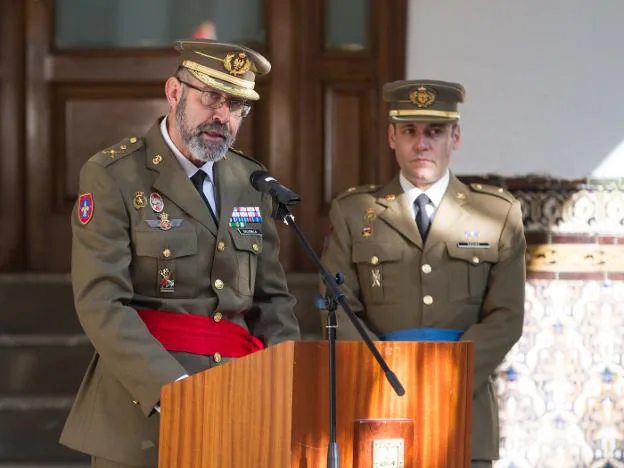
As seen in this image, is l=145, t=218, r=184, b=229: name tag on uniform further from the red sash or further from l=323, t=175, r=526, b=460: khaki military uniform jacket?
l=323, t=175, r=526, b=460: khaki military uniform jacket

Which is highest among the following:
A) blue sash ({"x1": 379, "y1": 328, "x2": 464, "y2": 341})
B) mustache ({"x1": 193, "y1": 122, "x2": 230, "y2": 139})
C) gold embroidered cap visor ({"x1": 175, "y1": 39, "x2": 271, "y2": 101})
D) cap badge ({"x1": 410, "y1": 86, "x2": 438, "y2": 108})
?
gold embroidered cap visor ({"x1": 175, "y1": 39, "x2": 271, "y2": 101})

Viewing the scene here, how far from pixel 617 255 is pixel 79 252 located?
313 centimetres

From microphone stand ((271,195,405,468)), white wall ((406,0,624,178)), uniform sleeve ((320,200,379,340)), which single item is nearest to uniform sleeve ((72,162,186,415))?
microphone stand ((271,195,405,468))

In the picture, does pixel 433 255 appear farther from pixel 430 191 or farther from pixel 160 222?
pixel 160 222

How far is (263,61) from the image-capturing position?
383 centimetres

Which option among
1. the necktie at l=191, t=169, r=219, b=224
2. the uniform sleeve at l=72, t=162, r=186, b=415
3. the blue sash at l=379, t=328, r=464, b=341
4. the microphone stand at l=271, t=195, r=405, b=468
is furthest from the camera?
the blue sash at l=379, t=328, r=464, b=341

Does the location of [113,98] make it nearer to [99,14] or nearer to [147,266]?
[99,14]

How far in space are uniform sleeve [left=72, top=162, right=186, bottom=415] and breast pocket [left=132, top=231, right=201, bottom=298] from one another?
5 cm

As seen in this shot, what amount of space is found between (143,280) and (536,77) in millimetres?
3084

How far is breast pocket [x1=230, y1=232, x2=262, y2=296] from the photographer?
148 inches

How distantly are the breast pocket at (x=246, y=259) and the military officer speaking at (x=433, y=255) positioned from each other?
79 cm

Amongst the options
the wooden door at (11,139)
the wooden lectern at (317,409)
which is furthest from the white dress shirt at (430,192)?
the wooden door at (11,139)

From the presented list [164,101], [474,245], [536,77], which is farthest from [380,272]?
[164,101]

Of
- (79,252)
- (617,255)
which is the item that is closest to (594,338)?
(617,255)
